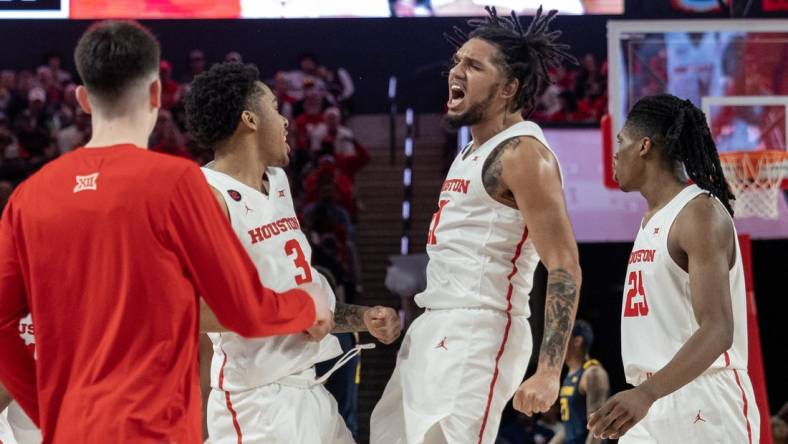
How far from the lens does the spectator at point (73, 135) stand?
42.5 feet

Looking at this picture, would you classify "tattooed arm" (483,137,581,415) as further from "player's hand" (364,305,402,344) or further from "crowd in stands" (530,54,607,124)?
"crowd in stands" (530,54,607,124)

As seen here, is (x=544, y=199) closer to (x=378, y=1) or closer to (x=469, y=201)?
(x=469, y=201)

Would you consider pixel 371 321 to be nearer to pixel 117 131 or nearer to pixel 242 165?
pixel 242 165

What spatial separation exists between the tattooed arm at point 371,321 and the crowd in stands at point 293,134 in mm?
6958

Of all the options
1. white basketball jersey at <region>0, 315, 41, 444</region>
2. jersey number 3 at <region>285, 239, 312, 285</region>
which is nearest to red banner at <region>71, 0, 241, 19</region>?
white basketball jersey at <region>0, 315, 41, 444</region>

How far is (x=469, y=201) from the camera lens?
4.10 meters

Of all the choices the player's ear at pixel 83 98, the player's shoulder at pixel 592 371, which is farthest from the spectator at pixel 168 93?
the player's ear at pixel 83 98

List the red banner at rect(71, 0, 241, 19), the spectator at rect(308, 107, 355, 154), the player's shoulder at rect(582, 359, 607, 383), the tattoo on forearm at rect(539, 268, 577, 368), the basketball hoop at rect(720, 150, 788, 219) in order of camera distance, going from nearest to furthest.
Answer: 1. the tattoo on forearm at rect(539, 268, 577, 368)
2. the basketball hoop at rect(720, 150, 788, 219)
3. the player's shoulder at rect(582, 359, 607, 383)
4. the red banner at rect(71, 0, 241, 19)
5. the spectator at rect(308, 107, 355, 154)

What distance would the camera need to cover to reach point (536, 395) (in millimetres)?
3637

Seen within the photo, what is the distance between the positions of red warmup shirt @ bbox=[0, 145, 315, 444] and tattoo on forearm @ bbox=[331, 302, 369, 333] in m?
1.37

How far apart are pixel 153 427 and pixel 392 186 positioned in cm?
1148

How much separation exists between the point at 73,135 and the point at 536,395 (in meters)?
10.3

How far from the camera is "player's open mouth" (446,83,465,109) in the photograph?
4.34 meters

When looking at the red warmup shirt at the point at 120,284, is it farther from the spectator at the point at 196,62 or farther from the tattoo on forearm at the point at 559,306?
the spectator at the point at 196,62
